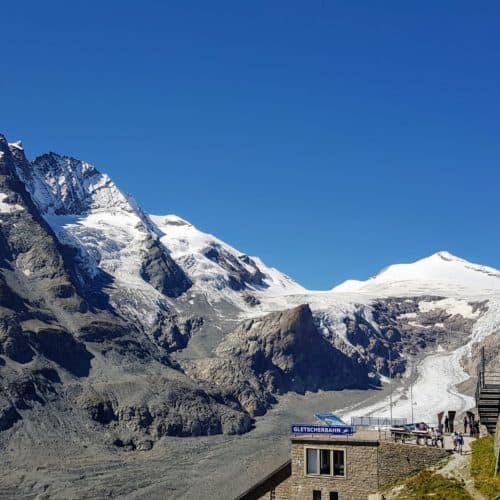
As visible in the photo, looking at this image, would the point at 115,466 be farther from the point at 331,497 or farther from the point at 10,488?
the point at 331,497

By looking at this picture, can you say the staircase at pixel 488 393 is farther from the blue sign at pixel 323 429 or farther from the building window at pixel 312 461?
the building window at pixel 312 461

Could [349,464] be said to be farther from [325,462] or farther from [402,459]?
[402,459]

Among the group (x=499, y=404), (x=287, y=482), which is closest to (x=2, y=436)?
(x=287, y=482)

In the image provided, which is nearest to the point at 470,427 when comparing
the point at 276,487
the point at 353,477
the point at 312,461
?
the point at 353,477

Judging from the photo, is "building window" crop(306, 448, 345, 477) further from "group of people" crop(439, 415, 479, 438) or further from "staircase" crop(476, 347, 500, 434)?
"group of people" crop(439, 415, 479, 438)

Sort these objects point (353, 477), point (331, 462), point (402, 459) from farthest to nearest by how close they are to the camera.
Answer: point (331, 462), point (353, 477), point (402, 459)

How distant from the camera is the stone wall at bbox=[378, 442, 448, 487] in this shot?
1703 inches

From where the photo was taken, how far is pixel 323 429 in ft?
152

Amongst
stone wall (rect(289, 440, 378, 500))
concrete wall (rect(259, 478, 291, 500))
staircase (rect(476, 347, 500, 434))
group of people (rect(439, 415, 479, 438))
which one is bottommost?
concrete wall (rect(259, 478, 291, 500))

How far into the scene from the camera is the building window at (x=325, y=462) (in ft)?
147

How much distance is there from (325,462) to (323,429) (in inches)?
71.7

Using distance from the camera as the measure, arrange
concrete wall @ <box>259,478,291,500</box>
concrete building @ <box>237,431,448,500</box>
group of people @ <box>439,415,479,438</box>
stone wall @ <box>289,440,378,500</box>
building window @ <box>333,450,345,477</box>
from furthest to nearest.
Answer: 1. group of people @ <box>439,415,479,438</box>
2. concrete wall @ <box>259,478,291,500</box>
3. building window @ <box>333,450,345,477</box>
4. stone wall @ <box>289,440,378,500</box>
5. concrete building @ <box>237,431,448,500</box>

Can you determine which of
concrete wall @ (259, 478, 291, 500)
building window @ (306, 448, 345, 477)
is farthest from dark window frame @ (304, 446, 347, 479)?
concrete wall @ (259, 478, 291, 500)

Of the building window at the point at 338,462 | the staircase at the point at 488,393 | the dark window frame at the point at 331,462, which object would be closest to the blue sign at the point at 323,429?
the dark window frame at the point at 331,462
